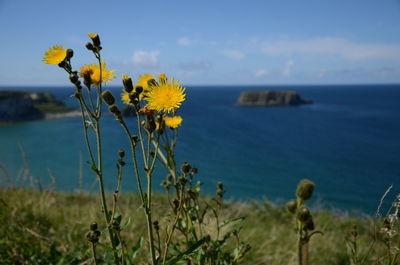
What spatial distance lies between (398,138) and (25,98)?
228 ft

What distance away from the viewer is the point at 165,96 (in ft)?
4.66

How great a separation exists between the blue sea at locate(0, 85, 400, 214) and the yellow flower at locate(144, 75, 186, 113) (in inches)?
507

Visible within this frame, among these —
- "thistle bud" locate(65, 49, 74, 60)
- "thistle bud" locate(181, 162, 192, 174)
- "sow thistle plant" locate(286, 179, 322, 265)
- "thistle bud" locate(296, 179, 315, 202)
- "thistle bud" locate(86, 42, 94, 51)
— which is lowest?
"sow thistle plant" locate(286, 179, 322, 265)

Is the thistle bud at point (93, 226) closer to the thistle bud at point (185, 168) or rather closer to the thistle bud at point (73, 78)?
the thistle bud at point (185, 168)

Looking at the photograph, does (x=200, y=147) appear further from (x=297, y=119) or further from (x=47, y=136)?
(x=297, y=119)

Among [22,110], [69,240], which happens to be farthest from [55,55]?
[22,110]

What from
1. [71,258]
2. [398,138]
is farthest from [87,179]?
[398,138]

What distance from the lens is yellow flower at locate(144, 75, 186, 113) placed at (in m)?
1.35

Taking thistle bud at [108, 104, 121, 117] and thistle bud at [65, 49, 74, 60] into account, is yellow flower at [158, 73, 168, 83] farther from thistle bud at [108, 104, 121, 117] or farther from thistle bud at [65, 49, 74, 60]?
thistle bud at [65, 49, 74, 60]

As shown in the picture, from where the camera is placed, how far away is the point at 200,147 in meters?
39.0

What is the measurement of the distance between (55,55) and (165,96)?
0.58 meters

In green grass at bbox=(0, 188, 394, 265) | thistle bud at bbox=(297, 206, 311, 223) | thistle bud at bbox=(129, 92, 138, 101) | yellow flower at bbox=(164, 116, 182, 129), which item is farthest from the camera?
green grass at bbox=(0, 188, 394, 265)

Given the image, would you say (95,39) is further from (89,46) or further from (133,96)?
(133,96)

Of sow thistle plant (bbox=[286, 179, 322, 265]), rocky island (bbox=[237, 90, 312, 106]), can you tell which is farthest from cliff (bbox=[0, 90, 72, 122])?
sow thistle plant (bbox=[286, 179, 322, 265])
